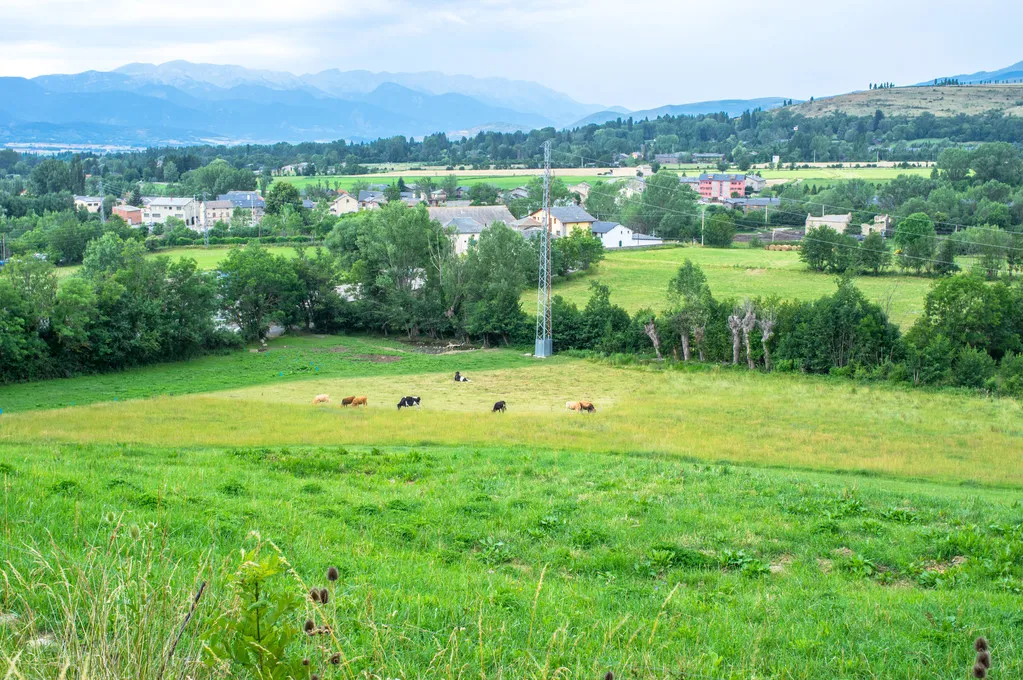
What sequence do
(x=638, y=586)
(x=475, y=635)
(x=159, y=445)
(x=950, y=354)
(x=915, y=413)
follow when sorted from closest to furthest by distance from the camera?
(x=475, y=635), (x=638, y=586), (x=159, y=445), (x=915, y=413), (x=950, y=354)

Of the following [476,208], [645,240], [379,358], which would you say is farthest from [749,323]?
[476,208]

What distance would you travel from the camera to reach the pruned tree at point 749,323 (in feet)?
139

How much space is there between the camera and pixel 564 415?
93.7ft

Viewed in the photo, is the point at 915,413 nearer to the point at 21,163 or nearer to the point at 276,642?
the point at 276,642

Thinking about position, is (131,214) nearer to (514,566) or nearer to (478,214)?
(478,214)

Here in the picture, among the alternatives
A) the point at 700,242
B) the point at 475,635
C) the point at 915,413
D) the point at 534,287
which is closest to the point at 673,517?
the point at 475,635

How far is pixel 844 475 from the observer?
19.8 m

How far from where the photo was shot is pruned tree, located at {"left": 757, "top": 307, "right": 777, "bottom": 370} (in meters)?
41.8

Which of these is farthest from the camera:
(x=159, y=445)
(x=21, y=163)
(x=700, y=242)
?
(x=21, y=163)

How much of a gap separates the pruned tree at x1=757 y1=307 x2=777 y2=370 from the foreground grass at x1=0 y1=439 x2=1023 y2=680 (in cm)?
2684

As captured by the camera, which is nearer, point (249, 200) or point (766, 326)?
point (766, 326)

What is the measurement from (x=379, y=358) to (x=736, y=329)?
63.8ft

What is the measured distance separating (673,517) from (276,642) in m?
8.75

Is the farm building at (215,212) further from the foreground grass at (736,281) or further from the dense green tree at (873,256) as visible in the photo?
the dense green tree at (873,256)
